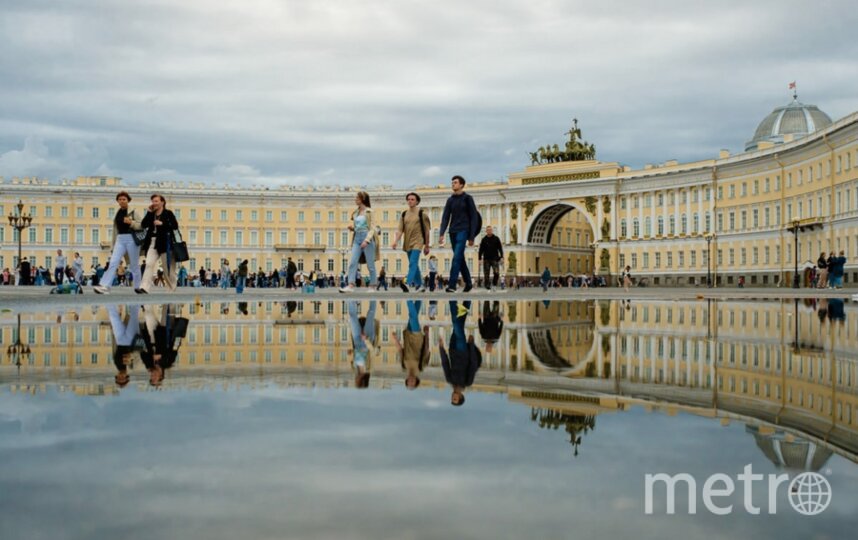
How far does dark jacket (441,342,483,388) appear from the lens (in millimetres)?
4695

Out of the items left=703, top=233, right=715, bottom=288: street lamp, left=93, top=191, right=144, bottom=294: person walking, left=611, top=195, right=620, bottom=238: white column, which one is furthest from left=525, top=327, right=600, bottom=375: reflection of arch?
left=611, top=195, right=620, bottom=238: white column

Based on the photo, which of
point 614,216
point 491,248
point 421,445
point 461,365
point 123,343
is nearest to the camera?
point 421,445

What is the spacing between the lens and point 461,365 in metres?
5.49

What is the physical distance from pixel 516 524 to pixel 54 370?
3899 mm

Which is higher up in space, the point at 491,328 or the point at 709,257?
the point at 709,257

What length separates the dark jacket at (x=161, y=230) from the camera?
17.2 m

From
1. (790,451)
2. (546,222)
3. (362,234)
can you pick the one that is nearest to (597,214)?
(546,222)

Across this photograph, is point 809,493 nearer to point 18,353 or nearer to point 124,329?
point 18,353

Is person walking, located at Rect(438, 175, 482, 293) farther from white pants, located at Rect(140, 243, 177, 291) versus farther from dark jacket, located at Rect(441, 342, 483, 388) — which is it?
dark jacket, located at Rect(441, 342, 483, 388)

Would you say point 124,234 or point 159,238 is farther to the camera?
point 159,238

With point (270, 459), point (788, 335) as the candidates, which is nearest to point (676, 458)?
point (270, 459)

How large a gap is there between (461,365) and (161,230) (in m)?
13.1

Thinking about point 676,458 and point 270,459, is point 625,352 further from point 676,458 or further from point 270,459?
point 270,459

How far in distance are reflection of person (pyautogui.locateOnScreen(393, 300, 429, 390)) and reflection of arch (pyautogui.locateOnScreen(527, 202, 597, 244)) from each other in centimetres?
8109
